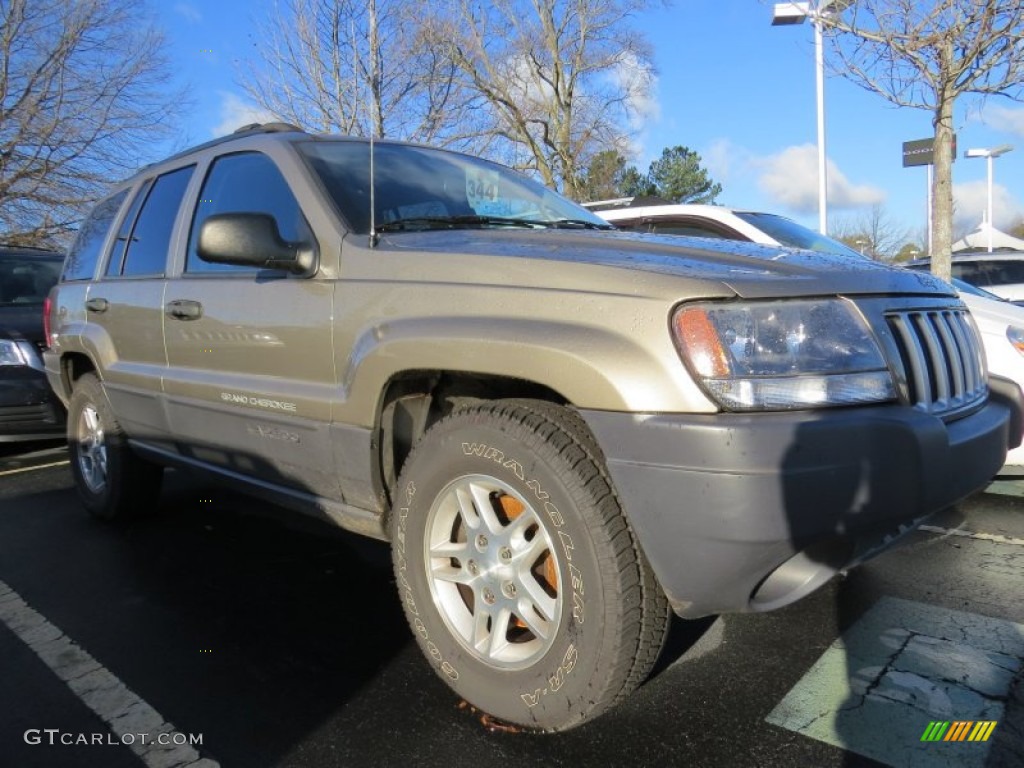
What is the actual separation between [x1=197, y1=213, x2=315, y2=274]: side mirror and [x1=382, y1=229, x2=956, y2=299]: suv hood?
0.40 m

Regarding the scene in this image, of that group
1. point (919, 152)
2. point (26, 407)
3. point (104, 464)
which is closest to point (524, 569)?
point (104, 464)

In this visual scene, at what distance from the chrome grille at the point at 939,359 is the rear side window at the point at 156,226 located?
3182 millimetres

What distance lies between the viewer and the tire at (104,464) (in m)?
4.24

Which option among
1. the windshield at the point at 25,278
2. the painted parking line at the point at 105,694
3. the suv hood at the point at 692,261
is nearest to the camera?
the suv hood at the point at 692,261

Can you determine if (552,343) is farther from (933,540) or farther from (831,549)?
(933,540)

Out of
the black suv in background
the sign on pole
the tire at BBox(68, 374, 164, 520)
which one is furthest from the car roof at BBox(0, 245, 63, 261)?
the sign on pole

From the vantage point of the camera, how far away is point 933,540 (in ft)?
12.4

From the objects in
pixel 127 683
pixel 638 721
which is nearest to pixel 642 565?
pixel 638 721

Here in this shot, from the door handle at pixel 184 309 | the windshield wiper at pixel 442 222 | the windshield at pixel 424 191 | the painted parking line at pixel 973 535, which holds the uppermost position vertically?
the windshield at pixel 424 191

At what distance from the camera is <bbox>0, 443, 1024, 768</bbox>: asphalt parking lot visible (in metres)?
2.14

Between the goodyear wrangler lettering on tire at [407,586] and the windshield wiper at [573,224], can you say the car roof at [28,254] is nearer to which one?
the windshield wiper at [573,224]

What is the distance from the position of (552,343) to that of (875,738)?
141 cm

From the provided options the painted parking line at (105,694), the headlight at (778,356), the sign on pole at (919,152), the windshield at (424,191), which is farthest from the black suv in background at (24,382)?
the sign on pole at (919,152)

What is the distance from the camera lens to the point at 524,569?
86.8 inches
